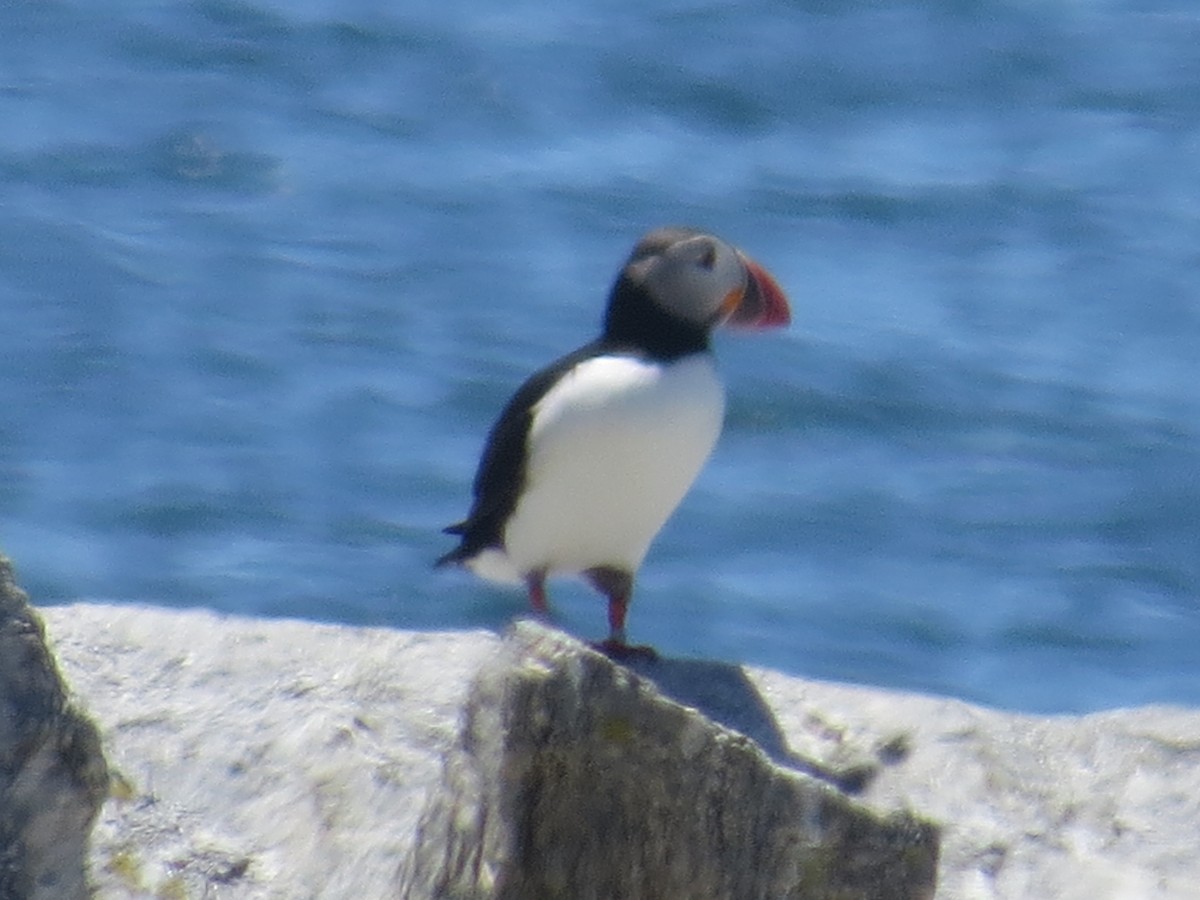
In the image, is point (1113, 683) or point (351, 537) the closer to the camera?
point (1113, 683)

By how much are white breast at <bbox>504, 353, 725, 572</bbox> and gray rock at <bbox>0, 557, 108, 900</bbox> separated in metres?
2.68

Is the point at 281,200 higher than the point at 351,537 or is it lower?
higher

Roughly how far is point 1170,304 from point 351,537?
198 inches

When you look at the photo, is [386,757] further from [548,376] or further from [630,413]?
[548,376]

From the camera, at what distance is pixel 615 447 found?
21.0ft

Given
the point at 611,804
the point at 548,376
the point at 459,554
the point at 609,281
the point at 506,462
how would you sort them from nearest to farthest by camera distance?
the point at 611,804 → the point at 548,376 → the point at 506,462 → the point at 459,554 → the point at 609,281

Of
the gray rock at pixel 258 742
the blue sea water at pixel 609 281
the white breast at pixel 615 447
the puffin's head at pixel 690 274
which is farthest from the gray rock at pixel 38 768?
the blue sea water at pixel 609 281

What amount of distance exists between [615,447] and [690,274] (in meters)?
0.47

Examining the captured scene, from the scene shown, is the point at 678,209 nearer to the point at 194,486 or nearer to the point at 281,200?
the point at 281,200

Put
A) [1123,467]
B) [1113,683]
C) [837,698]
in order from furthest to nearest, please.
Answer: [1123,467], [1113,683], [837,698]

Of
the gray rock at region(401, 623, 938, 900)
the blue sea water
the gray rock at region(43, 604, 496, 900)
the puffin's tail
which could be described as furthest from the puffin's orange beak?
the blue sea water

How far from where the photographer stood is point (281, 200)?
14.9m

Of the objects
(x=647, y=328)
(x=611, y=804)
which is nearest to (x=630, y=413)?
(x=647, y=328)

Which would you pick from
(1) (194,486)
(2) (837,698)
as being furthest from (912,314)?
(2) (837,698)
